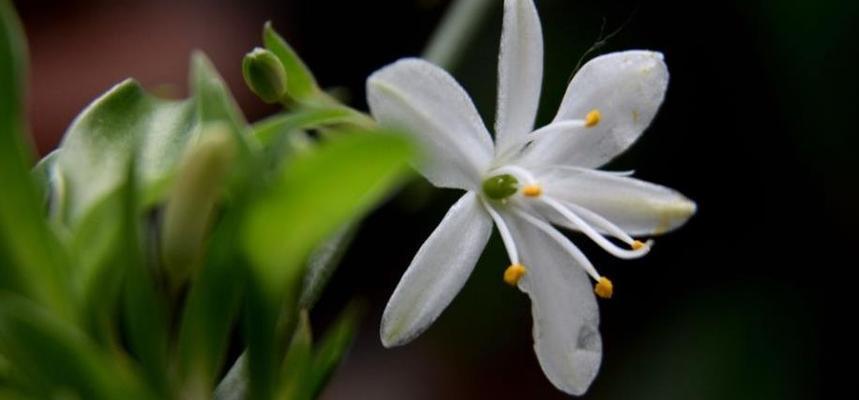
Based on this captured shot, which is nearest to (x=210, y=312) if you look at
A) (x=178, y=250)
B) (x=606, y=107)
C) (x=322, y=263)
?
(x=178, y=250)

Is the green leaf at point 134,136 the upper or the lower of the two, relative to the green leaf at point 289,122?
lower

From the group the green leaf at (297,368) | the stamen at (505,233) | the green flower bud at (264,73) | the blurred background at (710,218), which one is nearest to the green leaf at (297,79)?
the green flower bud at (264,73)

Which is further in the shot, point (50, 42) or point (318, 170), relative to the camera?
point (50, 42)

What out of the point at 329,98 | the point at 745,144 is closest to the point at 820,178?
the point at 745,144

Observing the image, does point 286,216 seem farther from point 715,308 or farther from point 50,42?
point 50,42

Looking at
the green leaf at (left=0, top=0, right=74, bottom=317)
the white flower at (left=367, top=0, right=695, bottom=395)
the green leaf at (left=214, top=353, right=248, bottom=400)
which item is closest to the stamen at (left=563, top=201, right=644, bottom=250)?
the white flower at (left=367, top=0, right=695, bottom=395)

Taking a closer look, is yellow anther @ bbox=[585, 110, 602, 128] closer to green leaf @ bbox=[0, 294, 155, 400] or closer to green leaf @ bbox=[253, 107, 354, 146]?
green leaf @ bbox=[253, 107, 354, 146]

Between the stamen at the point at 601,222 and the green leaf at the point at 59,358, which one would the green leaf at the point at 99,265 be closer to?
the green leaf at the point at 59,358

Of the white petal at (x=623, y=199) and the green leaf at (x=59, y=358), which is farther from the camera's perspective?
the white petal at (x=623, y=199)
